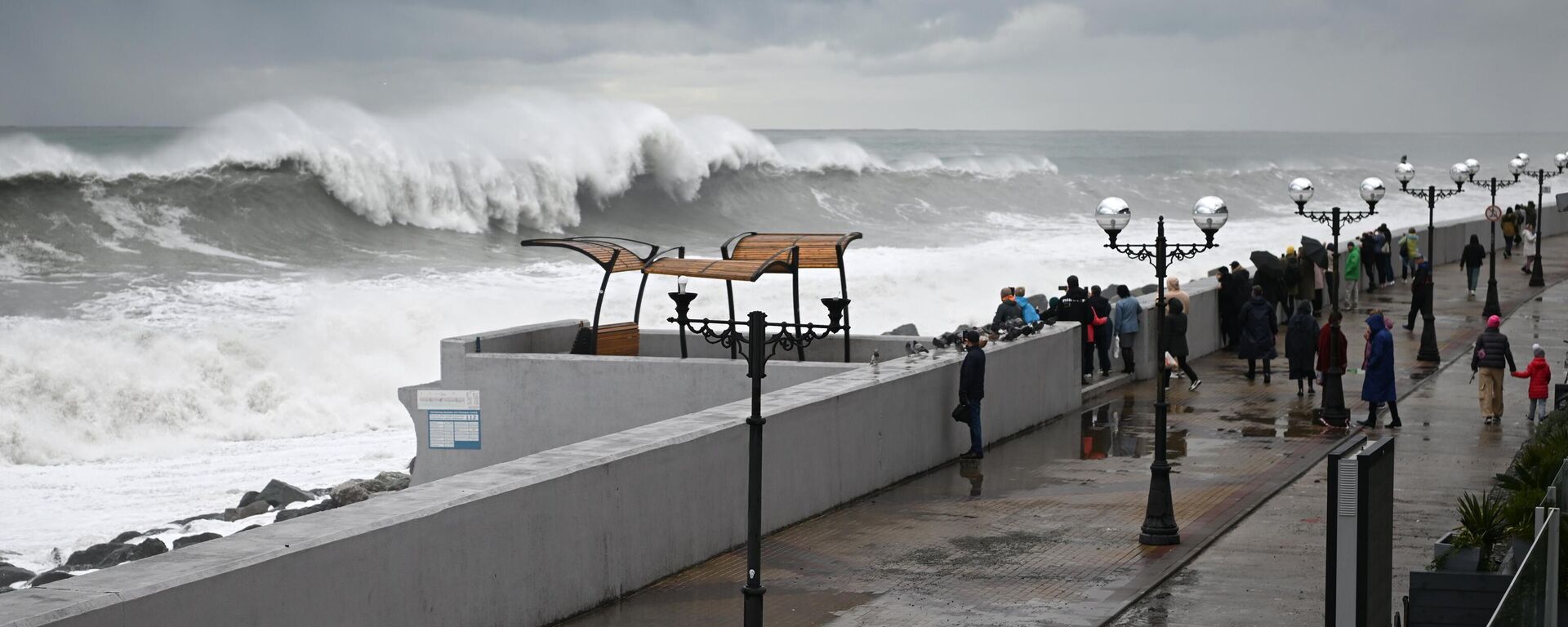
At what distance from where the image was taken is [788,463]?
14.5 m

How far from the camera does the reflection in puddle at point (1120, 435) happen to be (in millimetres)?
18484

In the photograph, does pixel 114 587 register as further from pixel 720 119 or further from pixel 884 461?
pixel 720 119

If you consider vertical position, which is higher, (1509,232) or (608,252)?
(1509,232)

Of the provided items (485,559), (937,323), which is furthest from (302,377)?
(485,559)

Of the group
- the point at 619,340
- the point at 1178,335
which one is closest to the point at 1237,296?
the point at 1178,335

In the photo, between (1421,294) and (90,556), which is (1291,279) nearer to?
(1421,294)

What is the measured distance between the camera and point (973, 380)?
17609 millimetres

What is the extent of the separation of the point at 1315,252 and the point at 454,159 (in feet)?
128

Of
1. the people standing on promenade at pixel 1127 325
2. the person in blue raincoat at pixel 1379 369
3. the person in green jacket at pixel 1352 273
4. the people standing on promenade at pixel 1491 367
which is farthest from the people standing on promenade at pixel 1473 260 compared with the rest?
the person in blue raincoat at pixel 1379 369

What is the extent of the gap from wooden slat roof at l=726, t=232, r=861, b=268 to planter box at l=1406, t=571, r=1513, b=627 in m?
12.2

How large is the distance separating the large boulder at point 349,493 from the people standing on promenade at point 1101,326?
10.2 metres

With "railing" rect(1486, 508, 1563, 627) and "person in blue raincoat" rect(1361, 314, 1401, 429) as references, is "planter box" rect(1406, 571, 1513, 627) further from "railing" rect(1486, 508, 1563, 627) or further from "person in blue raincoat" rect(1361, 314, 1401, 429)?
"person in blue raincoat" rect(1361, 314, 1401, 429)

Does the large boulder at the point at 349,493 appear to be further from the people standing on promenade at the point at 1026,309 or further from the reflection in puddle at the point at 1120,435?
the reflection in puddle at the point at 1120,435

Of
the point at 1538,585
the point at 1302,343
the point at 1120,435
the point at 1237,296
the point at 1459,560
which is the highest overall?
the point at 1237,296
